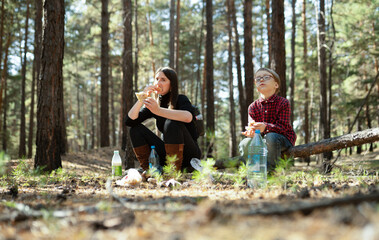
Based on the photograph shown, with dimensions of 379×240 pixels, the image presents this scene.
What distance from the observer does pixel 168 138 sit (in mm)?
3852

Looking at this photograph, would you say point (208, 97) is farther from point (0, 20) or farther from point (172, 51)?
point (0, 20)

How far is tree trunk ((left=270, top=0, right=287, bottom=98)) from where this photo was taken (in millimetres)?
6781

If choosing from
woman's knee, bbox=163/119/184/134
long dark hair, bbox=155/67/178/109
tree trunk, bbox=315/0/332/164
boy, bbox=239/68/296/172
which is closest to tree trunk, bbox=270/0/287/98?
boy, bbox=239/68/296/172

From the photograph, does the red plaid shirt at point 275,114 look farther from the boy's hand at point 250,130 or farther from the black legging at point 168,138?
the black legging at point 168,138

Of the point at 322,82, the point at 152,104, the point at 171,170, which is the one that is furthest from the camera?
the point at 322,82

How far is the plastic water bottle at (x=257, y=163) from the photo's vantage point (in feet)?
10.1

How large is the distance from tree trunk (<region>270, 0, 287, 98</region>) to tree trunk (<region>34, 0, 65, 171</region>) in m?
4.71

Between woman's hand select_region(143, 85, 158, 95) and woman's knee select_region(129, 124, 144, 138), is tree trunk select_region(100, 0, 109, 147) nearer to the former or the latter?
woman's knee select_region(129, 124, 144, 138)

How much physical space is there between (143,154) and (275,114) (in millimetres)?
1917

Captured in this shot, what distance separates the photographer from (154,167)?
154 inches

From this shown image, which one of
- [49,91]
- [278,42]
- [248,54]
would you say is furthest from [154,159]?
[248,54]

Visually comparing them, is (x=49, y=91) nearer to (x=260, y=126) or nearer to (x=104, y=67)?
(x=260, y=126)

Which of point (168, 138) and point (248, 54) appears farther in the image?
point (248, 54)

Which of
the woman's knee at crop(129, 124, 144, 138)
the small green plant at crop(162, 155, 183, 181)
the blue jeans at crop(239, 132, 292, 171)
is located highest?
the woman's knee at crop(129, 124, 144, 138)
